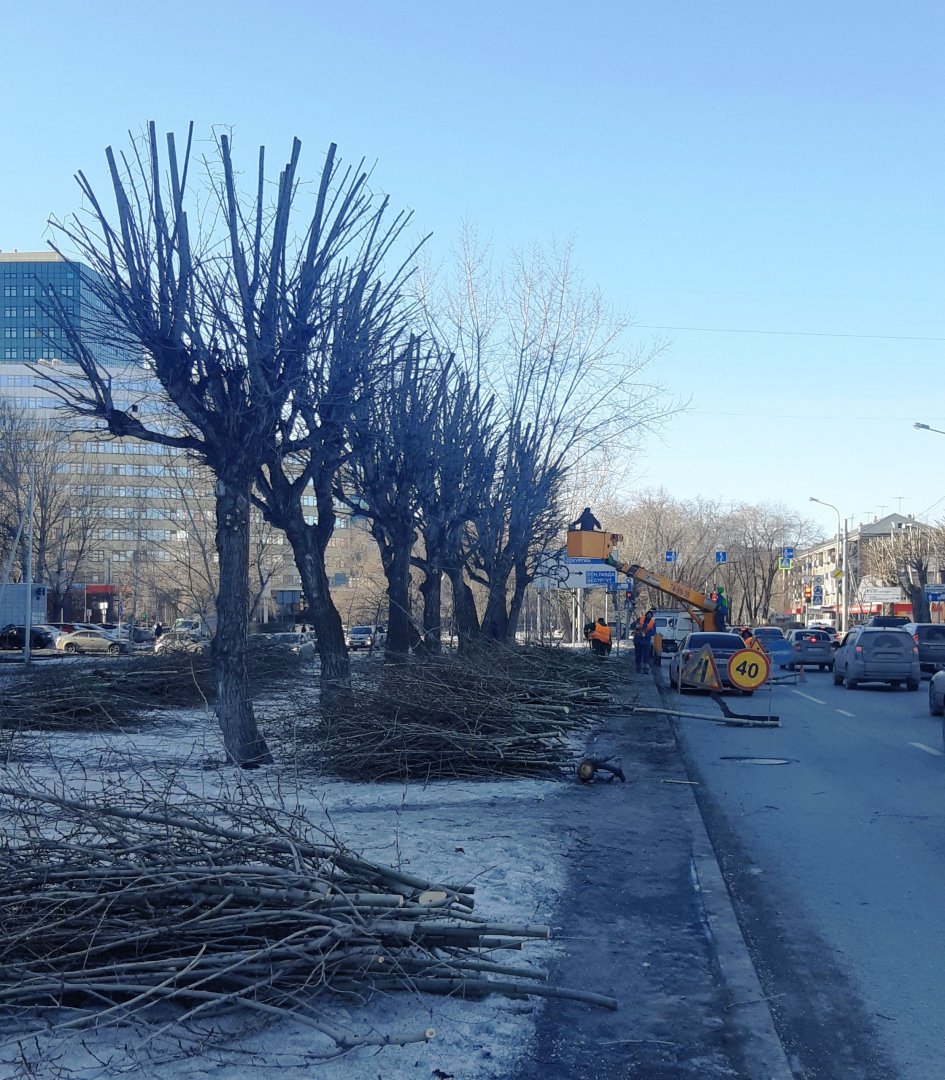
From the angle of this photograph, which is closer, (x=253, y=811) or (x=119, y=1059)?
(x=119, y=1059)

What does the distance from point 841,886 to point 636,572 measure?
27.0 metres

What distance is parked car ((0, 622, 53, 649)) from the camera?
175ft

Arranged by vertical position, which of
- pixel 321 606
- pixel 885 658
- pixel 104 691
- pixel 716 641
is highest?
pixel 321 606

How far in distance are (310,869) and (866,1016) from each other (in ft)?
8.83

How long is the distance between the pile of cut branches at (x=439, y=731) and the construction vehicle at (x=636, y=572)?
15223mm

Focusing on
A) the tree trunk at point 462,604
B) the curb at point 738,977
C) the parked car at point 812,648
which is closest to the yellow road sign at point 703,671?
the tree trunk at point 462,604

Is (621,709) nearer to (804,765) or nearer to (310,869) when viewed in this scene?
(804,765)

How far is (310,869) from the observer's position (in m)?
5.51

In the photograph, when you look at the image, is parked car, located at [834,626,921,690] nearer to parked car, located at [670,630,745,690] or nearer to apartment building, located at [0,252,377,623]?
parked car, located at [670,630,745,690]

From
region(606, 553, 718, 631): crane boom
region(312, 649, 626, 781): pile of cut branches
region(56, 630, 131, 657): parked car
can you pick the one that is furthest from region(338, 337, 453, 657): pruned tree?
region(56, 630, 131, 657): parked car

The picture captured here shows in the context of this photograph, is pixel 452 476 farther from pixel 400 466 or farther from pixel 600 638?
pixel 600 638

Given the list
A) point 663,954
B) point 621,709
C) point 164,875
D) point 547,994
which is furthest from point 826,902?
point 621,709

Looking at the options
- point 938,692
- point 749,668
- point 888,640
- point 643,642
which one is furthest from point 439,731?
point 643,642

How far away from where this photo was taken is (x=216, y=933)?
16.3 feet
